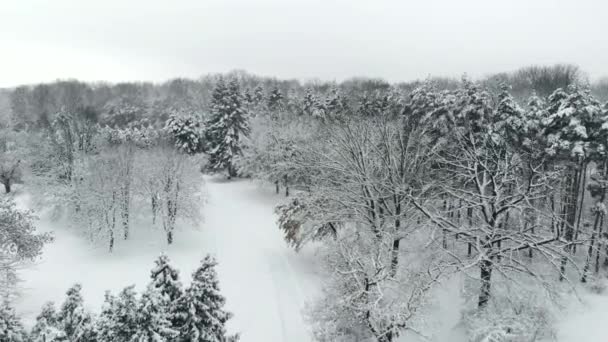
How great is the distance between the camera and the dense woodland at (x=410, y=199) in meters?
13.4

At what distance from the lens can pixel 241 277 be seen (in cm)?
2117

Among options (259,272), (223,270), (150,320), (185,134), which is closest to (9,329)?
(150,320)

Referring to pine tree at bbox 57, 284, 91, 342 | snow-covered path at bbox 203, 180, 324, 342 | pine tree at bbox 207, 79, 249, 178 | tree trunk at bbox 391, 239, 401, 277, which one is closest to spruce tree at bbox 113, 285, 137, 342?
pine tree at bbox 57, 284, 91, 342

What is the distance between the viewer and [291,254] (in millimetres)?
24188

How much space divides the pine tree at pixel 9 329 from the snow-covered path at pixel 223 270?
8.05 meters

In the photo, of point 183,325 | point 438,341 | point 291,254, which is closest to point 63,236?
point 291,254

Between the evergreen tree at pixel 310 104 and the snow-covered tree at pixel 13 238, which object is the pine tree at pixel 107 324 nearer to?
the snow-covered tree at pixel 13 238

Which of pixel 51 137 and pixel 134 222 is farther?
pixel 51 137

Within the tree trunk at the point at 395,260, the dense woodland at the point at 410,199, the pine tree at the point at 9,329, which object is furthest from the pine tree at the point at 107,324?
the tree trunk at the point at 395,260

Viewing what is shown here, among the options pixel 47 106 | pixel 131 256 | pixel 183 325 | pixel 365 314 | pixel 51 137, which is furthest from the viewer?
pixel 47 106

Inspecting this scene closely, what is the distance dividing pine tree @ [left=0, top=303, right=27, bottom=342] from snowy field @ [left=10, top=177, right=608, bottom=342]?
877 cm

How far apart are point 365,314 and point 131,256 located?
1691 centimetres

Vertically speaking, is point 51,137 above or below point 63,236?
above

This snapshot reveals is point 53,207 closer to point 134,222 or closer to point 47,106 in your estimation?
point 134,222
